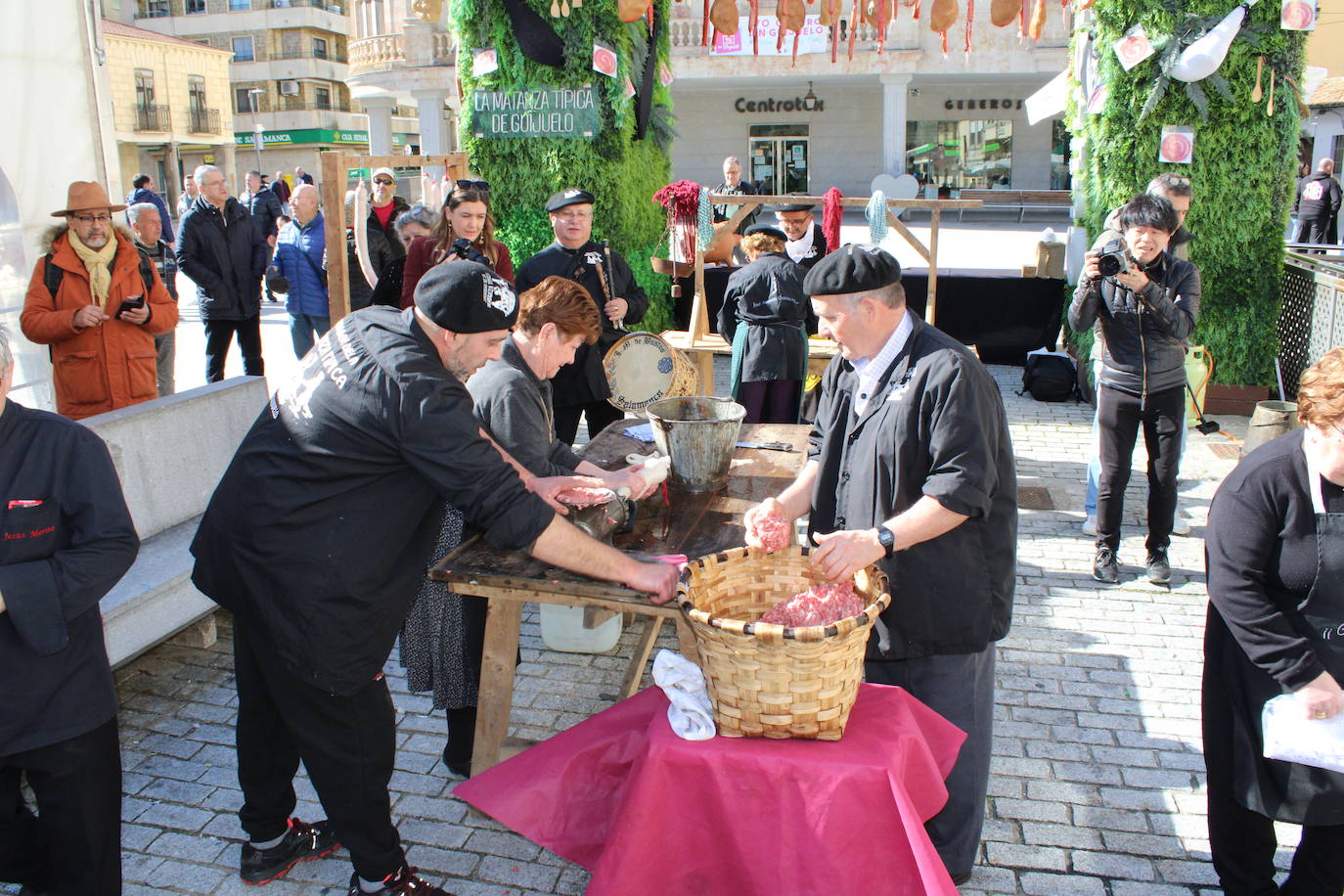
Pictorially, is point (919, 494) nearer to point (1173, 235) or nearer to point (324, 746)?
point (324, 746)

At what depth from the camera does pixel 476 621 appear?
360 centimetres

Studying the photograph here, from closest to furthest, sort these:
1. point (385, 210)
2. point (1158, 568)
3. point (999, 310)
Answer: point (1158, 568), point (385, 210), point (999, 310)

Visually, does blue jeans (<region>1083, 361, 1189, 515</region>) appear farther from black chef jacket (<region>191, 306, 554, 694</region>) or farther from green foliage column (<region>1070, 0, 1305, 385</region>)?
black chef jacket (<region>191, 306, 554, 694</region>)

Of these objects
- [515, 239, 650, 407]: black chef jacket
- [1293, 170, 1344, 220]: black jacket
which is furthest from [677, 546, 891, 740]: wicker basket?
[1293, 170, 1344, 220]: black jacket

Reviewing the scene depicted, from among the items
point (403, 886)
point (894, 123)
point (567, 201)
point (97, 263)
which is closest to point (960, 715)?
point (403, 886)

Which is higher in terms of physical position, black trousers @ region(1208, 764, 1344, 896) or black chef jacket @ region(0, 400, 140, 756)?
black chef jacket @ region(0, 400, 140, 756)

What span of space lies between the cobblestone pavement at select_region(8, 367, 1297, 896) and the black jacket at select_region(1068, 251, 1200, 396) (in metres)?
1.11

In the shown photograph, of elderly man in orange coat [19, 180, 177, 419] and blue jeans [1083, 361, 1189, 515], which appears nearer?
blue jeans [1083, 361, 1189, 515]

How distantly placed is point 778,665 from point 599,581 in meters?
0.81

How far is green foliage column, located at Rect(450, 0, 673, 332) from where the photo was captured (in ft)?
30.3

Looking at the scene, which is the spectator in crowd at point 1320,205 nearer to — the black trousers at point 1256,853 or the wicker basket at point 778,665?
the black trousers at point 1256,853

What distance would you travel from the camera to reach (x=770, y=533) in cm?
266

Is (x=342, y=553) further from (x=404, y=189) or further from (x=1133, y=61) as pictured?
→ (x=404, y=189)

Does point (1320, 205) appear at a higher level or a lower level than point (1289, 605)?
higher
